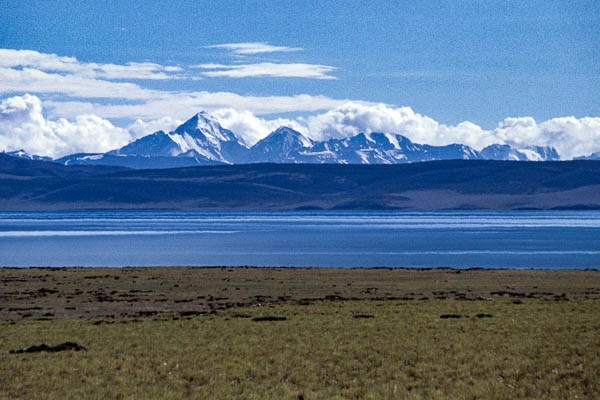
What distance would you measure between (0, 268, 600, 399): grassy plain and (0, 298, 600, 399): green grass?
0.07 meters

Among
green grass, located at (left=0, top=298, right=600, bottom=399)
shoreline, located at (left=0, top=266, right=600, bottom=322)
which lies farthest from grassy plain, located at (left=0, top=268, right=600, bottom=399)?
shoreline, located at (left=0, top=266, right=600, bottom=322)

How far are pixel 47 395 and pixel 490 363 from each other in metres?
13.2

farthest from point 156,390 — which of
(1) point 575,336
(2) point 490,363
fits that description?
(1) point 575,336

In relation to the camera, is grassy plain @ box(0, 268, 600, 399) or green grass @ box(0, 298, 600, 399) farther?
grassy plain @ box(0, 268, 600, 399)

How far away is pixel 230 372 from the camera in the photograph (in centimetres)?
2314

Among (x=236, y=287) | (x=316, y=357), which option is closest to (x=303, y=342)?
(x=316, y=357)

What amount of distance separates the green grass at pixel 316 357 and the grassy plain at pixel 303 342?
66 mm

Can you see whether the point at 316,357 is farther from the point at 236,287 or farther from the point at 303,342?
the point at 236,287

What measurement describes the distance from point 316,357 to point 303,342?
315 centimetres

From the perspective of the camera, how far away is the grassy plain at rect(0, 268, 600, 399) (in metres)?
21.1

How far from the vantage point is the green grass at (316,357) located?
20.7 m

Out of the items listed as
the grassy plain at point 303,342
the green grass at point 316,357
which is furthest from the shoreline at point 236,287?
the green grass at point 316,357

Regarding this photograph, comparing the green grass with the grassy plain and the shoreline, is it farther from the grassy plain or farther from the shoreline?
the shoreline

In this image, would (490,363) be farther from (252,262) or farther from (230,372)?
(252,262)
